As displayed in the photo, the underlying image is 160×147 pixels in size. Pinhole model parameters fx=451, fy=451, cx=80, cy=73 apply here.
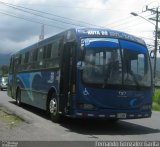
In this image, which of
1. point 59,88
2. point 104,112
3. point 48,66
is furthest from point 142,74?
point 48,66

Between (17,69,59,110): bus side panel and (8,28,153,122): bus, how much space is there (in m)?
0.64

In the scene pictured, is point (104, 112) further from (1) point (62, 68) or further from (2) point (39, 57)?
(2) point (39, 57)

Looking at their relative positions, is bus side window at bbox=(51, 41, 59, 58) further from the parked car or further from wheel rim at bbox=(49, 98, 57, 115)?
the parked car

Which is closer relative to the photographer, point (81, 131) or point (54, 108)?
point (81, 131)

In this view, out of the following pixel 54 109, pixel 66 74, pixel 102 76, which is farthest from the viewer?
pixel 54 109

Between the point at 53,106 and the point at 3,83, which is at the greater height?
the point at 3,83

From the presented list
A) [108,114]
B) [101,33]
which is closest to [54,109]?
[108,114]

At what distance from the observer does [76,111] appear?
1303 centimetres

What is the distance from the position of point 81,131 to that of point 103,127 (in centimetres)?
152

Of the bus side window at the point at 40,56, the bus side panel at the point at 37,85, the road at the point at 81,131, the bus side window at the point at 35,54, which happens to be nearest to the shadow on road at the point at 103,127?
the road at the point at 81,131

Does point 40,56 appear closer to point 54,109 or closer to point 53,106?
point 53,106

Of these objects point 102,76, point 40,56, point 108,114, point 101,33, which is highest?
point 101,33

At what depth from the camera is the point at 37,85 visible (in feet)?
59.7

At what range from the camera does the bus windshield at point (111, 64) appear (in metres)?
13.2
